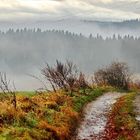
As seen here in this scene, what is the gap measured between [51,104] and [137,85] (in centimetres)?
4205

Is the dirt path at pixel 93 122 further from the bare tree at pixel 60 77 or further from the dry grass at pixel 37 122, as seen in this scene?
the bare tree at pixel 60 77

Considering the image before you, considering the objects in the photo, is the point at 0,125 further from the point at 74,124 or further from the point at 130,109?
the point at 130,109

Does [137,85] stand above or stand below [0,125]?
below

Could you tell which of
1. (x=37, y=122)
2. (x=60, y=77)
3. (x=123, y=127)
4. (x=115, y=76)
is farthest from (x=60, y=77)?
(x=115, y=76)

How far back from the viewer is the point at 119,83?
6956 cm

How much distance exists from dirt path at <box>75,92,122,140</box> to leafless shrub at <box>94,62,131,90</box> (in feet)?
91.9

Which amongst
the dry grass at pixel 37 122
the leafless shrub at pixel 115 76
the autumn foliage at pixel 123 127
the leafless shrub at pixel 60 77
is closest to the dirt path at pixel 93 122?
the autumn foliage at pixel 123 127

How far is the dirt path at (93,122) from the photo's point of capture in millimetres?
25006

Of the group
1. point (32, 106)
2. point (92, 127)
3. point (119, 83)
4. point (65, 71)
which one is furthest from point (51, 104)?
point (119, 83)

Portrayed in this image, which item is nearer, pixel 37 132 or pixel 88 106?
pixel 37 132

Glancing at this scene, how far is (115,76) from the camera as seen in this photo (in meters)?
70.4

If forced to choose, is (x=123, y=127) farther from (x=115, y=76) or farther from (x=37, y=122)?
(x=115, y=76)

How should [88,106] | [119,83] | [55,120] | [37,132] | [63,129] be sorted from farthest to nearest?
[119,83], [88,106], [55,120], [63,129], [37,132]

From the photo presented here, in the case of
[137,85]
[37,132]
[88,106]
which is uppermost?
[37,132]
